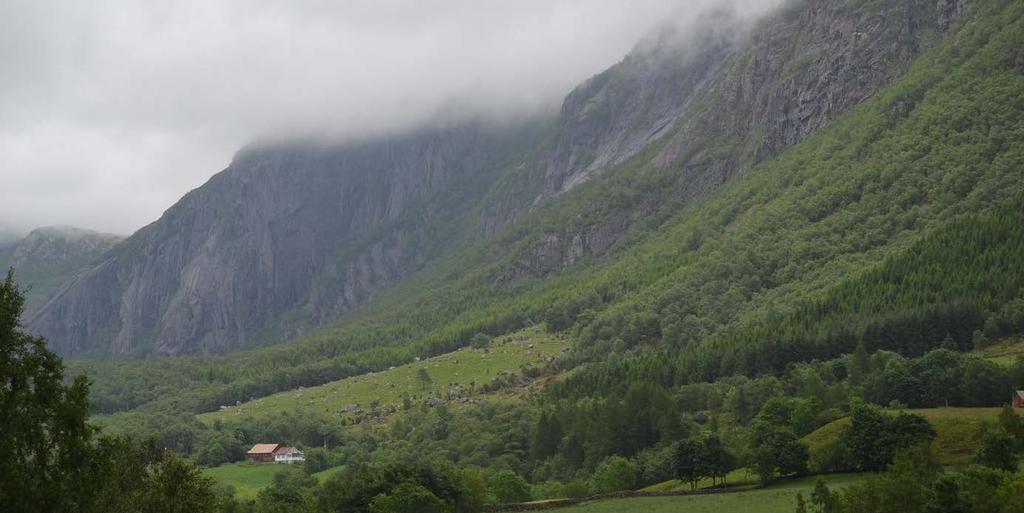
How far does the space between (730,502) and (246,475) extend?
11080cm

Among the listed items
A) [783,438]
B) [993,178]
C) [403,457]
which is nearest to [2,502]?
Answer: [783,438]

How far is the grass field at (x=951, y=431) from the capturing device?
3366 inches

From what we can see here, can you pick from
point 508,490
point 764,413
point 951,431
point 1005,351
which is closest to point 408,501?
point 508,490

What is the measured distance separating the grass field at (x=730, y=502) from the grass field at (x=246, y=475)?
243ft

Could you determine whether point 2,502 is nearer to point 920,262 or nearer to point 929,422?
point 929,422

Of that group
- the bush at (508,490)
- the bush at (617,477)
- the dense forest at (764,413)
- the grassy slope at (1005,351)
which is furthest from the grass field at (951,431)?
the bush at (508,490)

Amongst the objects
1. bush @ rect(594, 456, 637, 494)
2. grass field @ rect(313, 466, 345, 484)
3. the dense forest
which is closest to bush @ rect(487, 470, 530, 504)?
the dense forest

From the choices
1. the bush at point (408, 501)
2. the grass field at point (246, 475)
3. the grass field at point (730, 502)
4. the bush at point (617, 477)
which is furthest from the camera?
the grass field at point (246, 475)

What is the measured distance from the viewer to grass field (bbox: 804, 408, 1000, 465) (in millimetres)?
85500

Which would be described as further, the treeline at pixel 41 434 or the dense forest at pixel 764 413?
the dense forest at pixel 764 413

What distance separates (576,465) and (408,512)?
175 ft

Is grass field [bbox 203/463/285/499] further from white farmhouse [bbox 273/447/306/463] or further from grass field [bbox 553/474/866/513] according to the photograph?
grass field [bbox 553/474/866/513]

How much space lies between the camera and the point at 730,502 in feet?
274

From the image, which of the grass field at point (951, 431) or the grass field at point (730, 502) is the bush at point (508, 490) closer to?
the grass field at point (730, 502)
